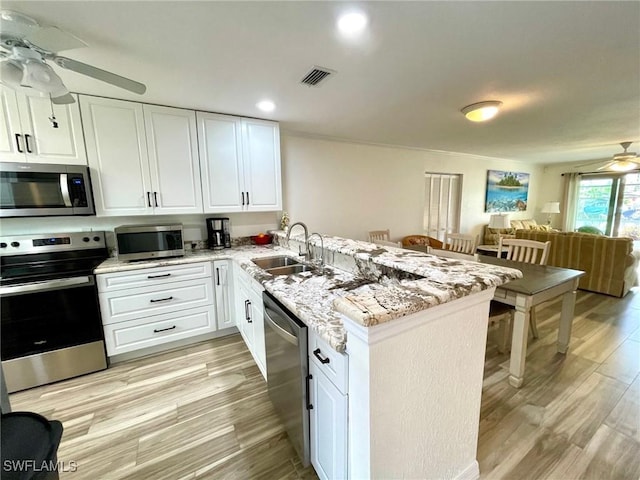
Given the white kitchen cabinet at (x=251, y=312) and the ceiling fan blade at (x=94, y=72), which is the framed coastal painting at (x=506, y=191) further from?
the ceiling fan blade at (x=94, y=72)

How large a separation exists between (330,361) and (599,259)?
4893mm

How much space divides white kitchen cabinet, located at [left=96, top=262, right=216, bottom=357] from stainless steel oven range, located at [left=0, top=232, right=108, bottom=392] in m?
0.10

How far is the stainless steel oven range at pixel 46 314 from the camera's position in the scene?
6.38 feet

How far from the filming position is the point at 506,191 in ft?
20.8

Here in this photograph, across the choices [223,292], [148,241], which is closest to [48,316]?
[148,241]

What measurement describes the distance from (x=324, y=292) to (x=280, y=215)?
2.19m

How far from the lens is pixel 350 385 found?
958 millimetres

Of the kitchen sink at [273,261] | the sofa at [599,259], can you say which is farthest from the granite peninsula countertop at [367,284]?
the sofa at [599,259]

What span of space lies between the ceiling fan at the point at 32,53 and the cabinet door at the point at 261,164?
4.82ft

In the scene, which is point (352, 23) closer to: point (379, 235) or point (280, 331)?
point (280, 331)

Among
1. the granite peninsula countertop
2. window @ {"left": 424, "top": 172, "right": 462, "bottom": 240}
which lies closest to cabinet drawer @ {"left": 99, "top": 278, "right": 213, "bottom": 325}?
the granite peninsula countertop

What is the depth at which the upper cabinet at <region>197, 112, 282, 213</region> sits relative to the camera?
8.86 ft

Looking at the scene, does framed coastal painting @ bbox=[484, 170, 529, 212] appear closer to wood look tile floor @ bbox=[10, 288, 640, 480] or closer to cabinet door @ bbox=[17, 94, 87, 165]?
wood look tile floor @ bbox=[10, 288, 640, 480]

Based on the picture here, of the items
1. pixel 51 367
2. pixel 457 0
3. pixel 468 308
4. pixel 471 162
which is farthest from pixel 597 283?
pixel 51 367
